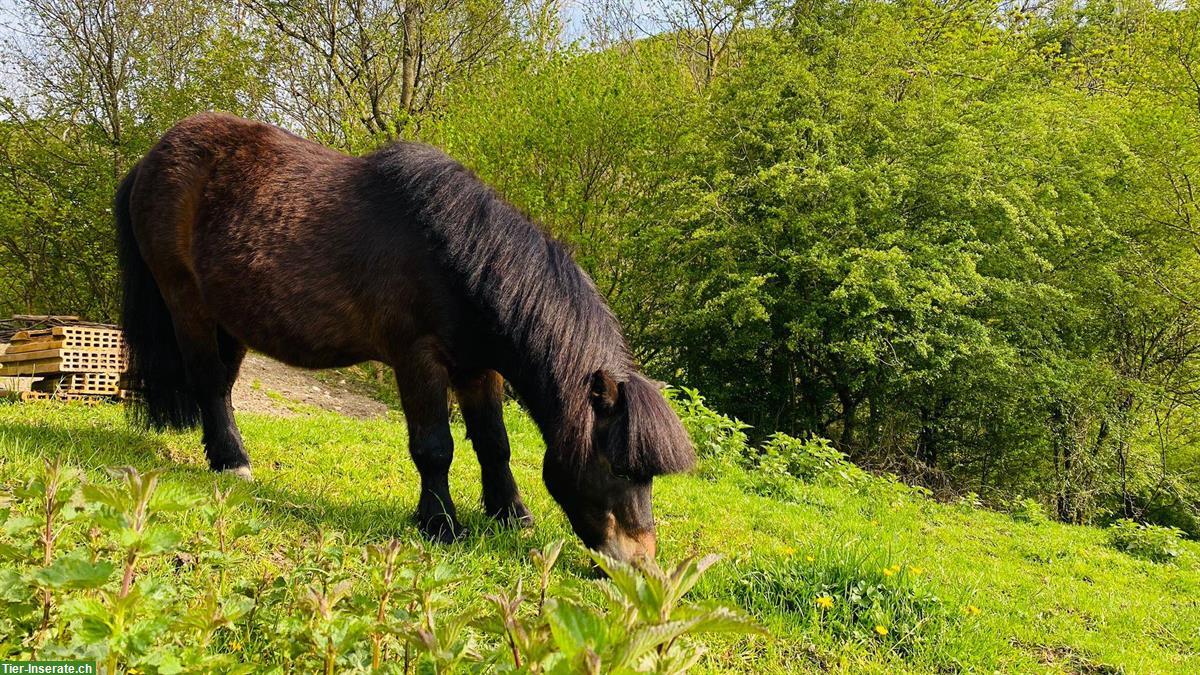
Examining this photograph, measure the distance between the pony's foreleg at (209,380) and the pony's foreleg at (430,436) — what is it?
1546 mm

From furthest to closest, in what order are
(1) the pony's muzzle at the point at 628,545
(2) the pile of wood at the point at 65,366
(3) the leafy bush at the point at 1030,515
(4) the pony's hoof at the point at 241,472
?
(3) the leafy bush at the point at 1030,515
(2) the pile of wood at the point at 65,366
(4) the pony's hoof at the point at 241,472
(1) the pony's muzzle at the point at 628,545

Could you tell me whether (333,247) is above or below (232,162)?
below

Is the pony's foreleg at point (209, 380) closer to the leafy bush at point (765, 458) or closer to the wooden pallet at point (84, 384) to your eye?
the wooden pallet at point (84, 384)

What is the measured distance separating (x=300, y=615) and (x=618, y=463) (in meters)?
1.53

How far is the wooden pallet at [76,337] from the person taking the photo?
7039mm

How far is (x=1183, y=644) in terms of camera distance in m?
4.02

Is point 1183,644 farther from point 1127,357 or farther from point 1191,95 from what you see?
point 1191,95

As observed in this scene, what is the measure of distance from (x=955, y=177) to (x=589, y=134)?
6.40 metres

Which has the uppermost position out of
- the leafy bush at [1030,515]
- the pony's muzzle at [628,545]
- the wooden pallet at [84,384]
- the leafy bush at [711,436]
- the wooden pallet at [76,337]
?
the wooden pallet at [76,337]

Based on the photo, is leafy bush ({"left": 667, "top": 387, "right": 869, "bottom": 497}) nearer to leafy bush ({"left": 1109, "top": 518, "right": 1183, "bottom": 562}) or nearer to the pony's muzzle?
leafy bush ({"left": 1109, "top": 518, "right": 1183, "bottom": 562})

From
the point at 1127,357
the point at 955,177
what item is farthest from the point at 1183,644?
the point at 1127,357

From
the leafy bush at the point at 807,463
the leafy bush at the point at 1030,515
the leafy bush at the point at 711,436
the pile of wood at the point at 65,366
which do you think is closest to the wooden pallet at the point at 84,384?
the pile of wood at the point at 65,366

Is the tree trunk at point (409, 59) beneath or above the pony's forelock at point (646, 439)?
above

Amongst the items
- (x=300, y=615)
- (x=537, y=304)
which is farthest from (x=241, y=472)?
(x=300, y=615)
